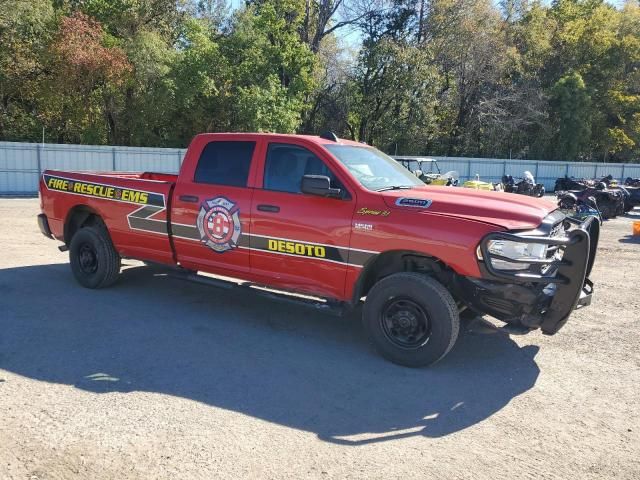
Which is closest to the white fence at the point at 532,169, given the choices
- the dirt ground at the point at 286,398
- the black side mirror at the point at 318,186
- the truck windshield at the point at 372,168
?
the truck windshield at the point at 372,168

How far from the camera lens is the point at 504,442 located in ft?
11.9

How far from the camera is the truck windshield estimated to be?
17.5 feet

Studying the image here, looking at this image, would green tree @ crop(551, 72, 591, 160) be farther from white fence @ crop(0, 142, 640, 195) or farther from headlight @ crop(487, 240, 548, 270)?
headlight @ crop(487, 240, 548, 270)

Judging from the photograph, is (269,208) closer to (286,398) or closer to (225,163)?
(225,163)

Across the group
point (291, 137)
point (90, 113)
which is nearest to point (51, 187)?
point (291, 137)

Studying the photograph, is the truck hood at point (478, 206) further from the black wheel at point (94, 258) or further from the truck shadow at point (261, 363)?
the black wheel at point (94, 258)

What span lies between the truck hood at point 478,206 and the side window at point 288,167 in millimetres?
818

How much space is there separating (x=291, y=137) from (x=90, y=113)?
21864mm

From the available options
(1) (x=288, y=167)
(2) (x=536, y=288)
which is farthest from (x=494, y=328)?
(1) (x=288, y=167)

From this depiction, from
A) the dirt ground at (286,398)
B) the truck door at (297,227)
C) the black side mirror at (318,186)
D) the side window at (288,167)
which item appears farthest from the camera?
the side window at (288,167)

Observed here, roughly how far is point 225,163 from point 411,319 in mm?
2687

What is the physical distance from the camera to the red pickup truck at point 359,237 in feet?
14.8

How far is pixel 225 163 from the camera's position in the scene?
6.00 m

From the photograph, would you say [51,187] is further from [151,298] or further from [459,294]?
[459,294]
